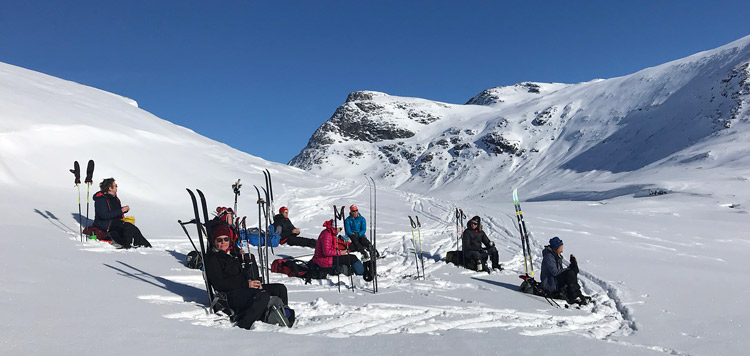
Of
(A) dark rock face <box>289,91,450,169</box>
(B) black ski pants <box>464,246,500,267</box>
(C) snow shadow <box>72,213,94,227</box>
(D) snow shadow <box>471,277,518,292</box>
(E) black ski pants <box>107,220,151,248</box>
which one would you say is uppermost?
(A) dark rock face <box>289,91,450,169</box>

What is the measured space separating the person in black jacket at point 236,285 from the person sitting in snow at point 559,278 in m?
4.53

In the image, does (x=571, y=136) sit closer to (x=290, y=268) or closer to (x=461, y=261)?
(x=461, y=261)

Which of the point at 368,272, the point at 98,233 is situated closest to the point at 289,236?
the point at 368,272

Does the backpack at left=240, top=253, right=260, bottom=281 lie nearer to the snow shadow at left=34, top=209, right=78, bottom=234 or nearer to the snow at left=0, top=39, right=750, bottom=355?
the snow at left=0, top=39, right=750, bottom=355

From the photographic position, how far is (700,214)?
20375 mm

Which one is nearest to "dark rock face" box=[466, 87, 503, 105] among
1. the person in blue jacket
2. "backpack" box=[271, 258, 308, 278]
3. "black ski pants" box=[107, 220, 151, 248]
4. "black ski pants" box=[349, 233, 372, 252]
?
the person in blue jacket

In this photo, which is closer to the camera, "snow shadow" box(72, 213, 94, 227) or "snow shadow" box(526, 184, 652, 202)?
"snow shadow" box(72, 213, 94, 227)

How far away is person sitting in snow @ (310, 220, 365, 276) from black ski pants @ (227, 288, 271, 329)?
11.4 ft

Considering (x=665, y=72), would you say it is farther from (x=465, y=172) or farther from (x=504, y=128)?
(x=465, y=172)

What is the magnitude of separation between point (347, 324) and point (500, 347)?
171 cm

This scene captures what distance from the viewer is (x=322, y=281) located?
8.37 metres

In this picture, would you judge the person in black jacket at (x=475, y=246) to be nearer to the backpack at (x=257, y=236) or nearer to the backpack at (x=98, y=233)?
the backpack at (x=257, y=236)

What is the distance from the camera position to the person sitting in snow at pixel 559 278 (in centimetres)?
701

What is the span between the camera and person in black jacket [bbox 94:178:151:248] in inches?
351
